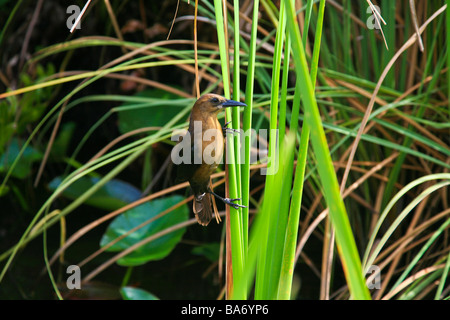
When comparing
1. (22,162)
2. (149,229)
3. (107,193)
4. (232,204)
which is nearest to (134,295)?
(149,229)

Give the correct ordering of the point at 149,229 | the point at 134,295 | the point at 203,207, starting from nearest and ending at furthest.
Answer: the point at 203,207 → the point at 134,295 → the point at 149,229

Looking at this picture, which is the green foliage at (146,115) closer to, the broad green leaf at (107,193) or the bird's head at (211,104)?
the broad green leaf at (107,193)

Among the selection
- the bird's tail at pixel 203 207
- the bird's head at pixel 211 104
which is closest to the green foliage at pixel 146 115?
the bird's tail at pixel 203 207

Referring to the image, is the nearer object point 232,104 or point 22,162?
point 232,104

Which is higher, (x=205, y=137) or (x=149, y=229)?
(x=149, y=229)

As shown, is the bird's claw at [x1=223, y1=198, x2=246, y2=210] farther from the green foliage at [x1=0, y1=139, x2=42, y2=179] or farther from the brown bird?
the green foliage at [x1=0, y1=139, x2=42, y2=179]

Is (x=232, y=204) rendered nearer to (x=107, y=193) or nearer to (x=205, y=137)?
(x=205, y=137)

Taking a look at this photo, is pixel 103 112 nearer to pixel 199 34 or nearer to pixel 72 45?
pixel 199 34

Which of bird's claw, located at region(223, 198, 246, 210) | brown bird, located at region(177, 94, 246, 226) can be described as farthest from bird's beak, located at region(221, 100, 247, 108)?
bird's claw, located at region(223, 198, 246, 210)
